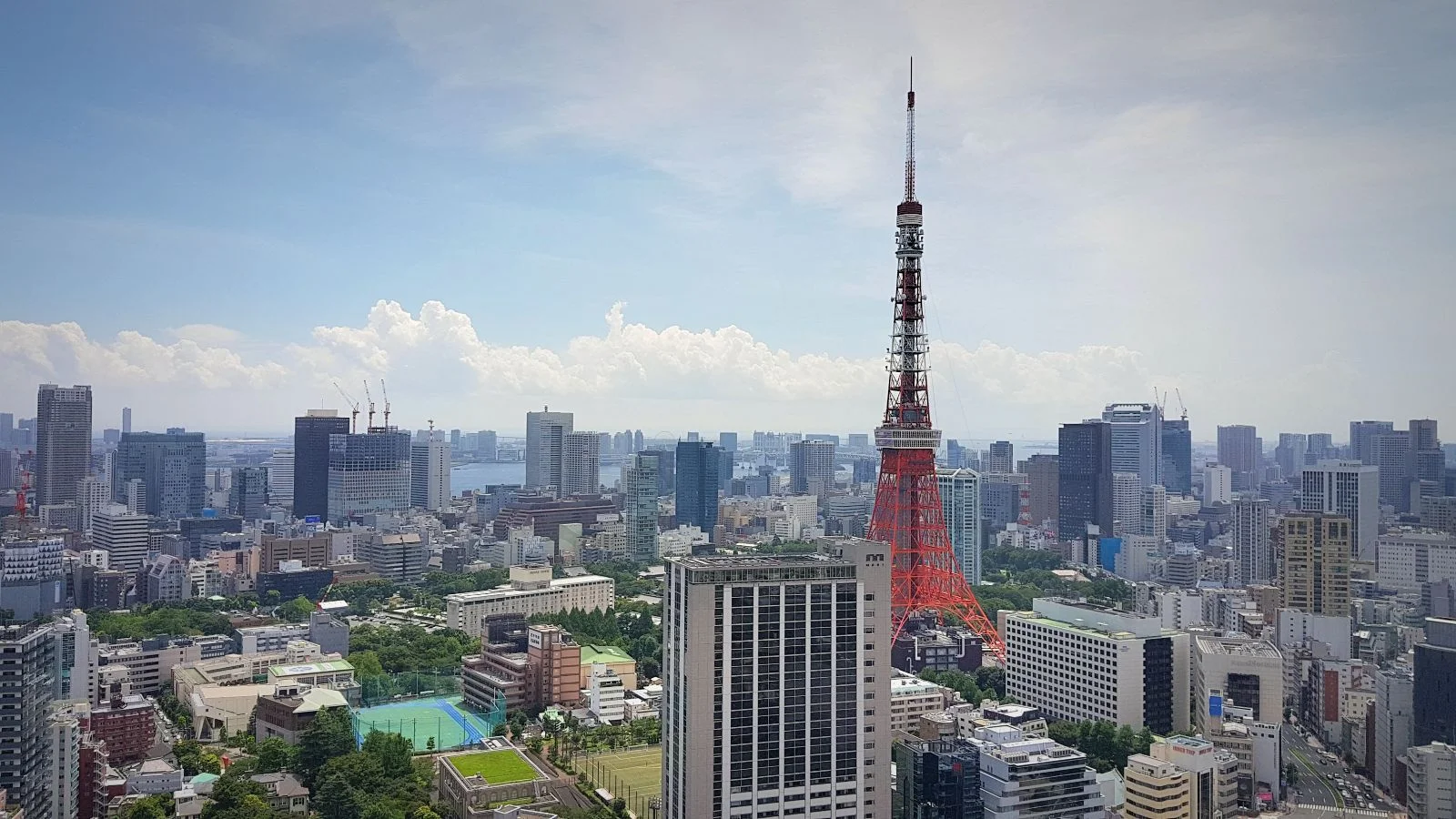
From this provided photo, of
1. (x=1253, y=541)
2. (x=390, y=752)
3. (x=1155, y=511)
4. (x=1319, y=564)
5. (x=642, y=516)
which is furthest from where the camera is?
(x=1155, y=511)

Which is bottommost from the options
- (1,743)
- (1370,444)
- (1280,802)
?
(1280,802)

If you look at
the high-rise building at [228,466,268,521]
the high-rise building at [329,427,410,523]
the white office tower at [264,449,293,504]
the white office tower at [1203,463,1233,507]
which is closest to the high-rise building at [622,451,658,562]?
the high-rise building at [329,427,410,523]

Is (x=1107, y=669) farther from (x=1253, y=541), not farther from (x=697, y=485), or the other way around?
(x=697, y=485)

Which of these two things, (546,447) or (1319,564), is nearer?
(1319,564)

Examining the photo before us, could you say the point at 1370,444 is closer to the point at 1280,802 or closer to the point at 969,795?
the point at 1280,802

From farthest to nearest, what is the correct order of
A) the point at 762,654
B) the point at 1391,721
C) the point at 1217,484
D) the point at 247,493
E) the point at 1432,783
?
the point at 247,493, the point at 1217,484, the point at 1391,721, the point at 1432,783, the point at 762,654

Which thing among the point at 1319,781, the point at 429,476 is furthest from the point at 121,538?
the point at 1319,781

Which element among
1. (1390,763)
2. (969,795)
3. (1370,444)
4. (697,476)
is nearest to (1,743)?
(969,795)

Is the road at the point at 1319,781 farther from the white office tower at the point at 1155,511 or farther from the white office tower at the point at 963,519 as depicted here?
the white office tower at the point at 1155,511
